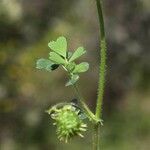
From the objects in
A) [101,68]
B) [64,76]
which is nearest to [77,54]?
[101,68]

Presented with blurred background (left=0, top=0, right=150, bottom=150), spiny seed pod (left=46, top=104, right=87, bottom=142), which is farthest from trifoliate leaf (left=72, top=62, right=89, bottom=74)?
blurred background (left=0, top=0, right=150, bottom=150)

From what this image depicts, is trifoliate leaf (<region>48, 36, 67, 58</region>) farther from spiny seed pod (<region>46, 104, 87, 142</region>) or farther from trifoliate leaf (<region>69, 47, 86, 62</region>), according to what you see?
spiny seed pod (<region>46, 104, 87, 142</region>)

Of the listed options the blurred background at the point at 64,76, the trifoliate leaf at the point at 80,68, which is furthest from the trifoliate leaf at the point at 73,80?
the blurred background at the point at 64,76

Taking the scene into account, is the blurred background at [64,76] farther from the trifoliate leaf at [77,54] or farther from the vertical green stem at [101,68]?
the vertical green stem at [101,68]

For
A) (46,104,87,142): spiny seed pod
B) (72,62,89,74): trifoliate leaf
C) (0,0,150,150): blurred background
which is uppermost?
(0,0,150,150): blurred background

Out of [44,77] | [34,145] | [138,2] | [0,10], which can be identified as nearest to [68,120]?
[0,10]

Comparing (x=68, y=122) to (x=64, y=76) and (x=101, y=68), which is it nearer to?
(x=101, y=68)
